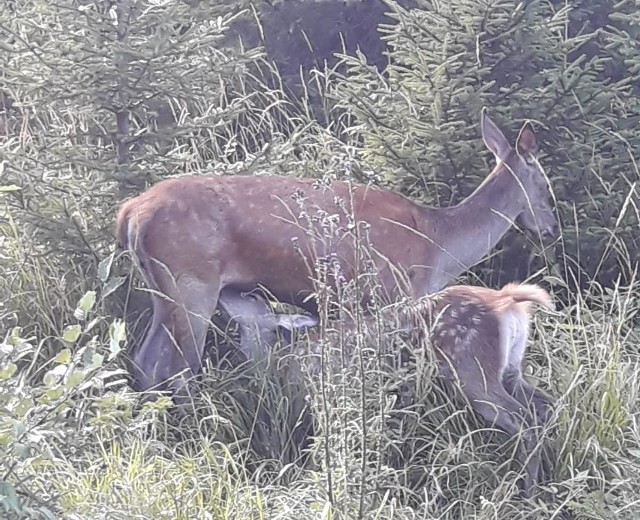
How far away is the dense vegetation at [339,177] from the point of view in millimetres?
4383

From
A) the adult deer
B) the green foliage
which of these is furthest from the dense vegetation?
the adult deer

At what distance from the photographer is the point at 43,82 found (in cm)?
605

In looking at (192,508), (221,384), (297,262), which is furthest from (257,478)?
(297,262)

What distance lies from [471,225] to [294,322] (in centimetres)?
111

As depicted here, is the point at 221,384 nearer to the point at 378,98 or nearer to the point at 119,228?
the point at 119,228

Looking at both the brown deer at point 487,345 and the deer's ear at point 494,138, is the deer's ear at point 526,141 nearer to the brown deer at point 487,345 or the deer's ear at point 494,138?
the deer's ear at point 494,138

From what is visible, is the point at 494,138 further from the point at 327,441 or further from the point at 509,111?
the point at 327,441

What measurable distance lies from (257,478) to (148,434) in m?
0.78

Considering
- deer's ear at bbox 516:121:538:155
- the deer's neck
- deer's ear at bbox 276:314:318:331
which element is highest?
deer's ear at bbox 516:121:538:155

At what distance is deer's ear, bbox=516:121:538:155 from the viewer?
19.9ft

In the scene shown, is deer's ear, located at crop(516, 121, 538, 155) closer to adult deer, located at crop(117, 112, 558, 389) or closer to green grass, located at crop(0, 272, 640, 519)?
adult deer, located at crop(117, 112, 558, 389)

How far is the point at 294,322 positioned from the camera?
5.75 metres

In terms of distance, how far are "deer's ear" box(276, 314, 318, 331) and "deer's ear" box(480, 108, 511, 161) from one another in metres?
1.28

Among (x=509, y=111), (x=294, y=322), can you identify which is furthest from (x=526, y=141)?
(x=294, y=322)
